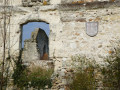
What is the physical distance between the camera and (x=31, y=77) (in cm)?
702

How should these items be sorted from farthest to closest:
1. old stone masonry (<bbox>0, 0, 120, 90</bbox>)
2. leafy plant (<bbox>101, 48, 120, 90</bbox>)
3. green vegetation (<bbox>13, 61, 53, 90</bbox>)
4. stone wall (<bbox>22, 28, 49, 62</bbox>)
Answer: stone wall (<bbox>22, 28, 49, 62</bbox>)
old stone masonry (<bbox>0, 0, 120, 90</bbox>)
green vegetation (<bbox>13, 61, 53, 90</bbox>)
leafy plant (<bbox>101, 48, 120, 90</bbox>)

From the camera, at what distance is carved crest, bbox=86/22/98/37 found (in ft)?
23.3

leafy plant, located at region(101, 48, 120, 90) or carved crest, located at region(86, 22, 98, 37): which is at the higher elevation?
carved crest, located at region(86, 22, 98, 37)

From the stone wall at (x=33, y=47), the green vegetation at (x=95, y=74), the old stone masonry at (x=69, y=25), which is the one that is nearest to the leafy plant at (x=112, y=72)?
the green vegetation at (x=95, y=74)

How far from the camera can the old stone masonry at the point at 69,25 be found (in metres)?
7.09

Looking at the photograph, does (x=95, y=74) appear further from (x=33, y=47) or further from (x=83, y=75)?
(x=33, y=47)

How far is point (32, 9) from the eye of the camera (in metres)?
7.58

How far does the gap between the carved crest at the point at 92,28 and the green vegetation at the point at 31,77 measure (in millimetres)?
2174

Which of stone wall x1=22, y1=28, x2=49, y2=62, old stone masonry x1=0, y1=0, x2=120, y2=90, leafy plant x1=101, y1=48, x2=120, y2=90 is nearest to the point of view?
leafy plant x1=101, y1=48, x2=120, y2=90

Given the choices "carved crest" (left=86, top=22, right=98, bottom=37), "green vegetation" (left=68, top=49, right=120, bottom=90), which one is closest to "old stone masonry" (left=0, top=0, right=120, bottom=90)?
→ "carved crest" (left=86, top=22, right=98, bottom=37)

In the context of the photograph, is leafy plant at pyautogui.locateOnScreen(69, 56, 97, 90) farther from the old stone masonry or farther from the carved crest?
the carved crest

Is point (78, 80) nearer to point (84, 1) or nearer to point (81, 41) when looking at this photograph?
point (81, 41)

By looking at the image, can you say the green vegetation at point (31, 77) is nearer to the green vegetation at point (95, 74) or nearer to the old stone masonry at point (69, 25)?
the old stone masonry at point (69, 25)

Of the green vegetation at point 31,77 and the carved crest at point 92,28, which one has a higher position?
the carved crest at point 92,28
